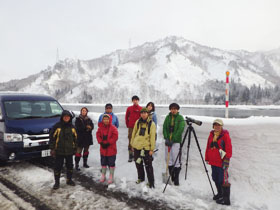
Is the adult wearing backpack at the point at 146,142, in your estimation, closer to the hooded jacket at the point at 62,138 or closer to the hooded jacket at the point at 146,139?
the hooded jacket at the point at 146,139

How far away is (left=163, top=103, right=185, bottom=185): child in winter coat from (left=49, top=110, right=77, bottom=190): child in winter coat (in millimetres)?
2302

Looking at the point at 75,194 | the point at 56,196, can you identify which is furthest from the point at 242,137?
the point at 56,196

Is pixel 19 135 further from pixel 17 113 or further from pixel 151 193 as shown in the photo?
pixel 151 193

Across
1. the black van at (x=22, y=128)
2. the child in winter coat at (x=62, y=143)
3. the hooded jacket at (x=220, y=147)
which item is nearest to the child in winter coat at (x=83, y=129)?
the black van at (x=22, y=128)

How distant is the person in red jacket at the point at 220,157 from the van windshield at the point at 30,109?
4928 millimetres

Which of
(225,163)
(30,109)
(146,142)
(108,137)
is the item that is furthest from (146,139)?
(30,109)

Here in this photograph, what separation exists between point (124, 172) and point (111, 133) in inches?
57.1

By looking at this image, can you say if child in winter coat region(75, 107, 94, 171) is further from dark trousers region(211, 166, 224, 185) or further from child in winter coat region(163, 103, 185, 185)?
dark trousers region(211, 166, 224, 185)

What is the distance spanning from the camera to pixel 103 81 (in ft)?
558

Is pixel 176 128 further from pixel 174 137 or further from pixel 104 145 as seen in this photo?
pixel 104 145

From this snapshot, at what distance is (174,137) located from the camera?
460 centimetres

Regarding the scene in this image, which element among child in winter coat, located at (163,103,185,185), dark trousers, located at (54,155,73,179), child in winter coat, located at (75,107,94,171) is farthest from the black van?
child in winter coat, located at (163,103,185,185)

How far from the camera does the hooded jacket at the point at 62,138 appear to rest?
14.9ft

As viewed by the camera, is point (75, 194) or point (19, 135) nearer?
point (75, 194)
